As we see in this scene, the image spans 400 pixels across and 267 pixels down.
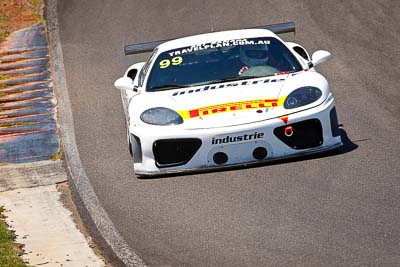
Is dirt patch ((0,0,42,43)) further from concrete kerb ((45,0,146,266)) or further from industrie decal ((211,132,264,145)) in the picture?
industrie decal ((211,132,264,145))

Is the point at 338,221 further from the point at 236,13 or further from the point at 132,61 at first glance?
the point at 236,13

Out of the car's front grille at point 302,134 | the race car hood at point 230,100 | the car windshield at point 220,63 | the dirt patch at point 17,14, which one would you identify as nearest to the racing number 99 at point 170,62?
the car windshield at point 220,63

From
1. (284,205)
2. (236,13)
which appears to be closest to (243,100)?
(284,205)

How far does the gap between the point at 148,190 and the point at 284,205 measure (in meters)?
1.58

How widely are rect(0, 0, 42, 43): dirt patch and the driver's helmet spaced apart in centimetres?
783

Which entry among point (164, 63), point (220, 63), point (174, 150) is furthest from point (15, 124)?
point (174, 150)

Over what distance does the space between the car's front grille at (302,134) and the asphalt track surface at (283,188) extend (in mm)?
195

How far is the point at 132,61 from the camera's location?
16.2 metres

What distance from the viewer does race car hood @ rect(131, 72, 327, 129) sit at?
377 inches

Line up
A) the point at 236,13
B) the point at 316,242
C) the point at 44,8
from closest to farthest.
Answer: the point at 316,242
the point at 236,13
the point at 44,8

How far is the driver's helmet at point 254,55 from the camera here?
1072 centimetres

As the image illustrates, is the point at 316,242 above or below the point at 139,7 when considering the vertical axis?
above

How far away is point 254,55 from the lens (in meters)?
10.8

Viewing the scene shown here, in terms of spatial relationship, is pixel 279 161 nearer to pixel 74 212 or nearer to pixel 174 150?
pixel 174 150
